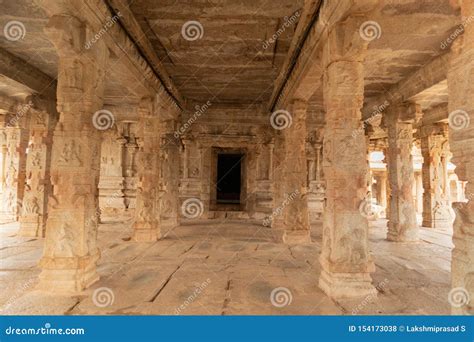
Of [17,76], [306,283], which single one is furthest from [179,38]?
[306,283]

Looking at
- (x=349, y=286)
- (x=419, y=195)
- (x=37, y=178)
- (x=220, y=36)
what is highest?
(x=220, y=36)

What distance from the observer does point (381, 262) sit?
606 cm

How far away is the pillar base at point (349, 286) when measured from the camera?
3963 mm

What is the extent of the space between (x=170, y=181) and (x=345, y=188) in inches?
307

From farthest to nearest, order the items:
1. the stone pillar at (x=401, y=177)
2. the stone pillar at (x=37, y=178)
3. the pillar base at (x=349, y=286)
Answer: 1. the stone pillar at (x=401, y=177)
2. the stone pillar at (x=37, y=178)
3. the pillar base at (x=349, y=286)

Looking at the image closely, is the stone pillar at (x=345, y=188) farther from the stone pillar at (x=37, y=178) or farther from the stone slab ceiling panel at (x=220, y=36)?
the stone pillar at (x=37, y=178)

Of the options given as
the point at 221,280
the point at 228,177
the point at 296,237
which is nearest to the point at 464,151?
the point at 221,280

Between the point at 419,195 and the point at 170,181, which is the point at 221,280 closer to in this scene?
the point at 170,181

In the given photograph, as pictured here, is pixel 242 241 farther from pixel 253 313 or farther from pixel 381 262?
pixel 253 313

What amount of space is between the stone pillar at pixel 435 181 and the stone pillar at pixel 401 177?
3.56 m

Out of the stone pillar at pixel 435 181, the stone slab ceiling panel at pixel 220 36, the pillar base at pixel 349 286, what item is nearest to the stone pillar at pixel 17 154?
the stone slab ceiling panel at pixel 220 36

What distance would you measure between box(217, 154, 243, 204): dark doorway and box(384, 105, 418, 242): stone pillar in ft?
31.1

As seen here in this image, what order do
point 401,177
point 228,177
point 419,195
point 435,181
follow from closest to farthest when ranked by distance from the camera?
point 401,177, point 435,181, point 228,177, point 419,195

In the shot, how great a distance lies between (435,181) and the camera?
11.7m
